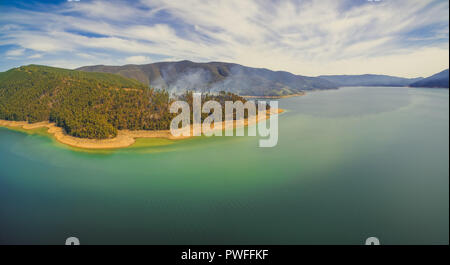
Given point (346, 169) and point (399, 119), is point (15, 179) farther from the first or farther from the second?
point (399, 119)

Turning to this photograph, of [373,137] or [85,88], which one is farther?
[85,88]

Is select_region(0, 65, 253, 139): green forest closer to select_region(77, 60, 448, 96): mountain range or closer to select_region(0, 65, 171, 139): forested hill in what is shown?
select_region(0, 65, 171, 139): forested hill

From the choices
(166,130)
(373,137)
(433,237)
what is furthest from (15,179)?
(373,137)

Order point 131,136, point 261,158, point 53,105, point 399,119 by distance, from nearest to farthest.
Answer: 1. point 399,119
2. point 261,158
3. point 131,136
4. point 53,105

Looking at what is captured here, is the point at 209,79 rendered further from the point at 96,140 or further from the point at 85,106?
the point at 96,140

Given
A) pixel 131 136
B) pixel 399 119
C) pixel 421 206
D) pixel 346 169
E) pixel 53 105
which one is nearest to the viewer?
pixel 421 206

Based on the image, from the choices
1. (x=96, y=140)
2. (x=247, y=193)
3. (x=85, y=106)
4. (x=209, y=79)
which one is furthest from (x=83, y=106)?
(x=209, y=79)

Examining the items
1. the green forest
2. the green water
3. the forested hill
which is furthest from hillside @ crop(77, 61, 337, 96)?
the green water

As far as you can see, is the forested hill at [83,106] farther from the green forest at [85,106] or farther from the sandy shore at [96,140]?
the sandy shore at [96,140]
